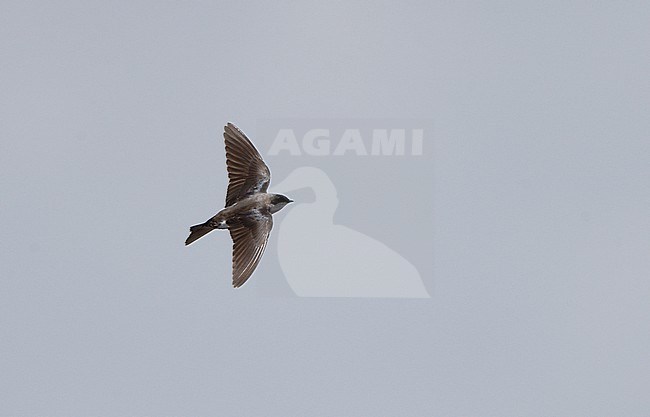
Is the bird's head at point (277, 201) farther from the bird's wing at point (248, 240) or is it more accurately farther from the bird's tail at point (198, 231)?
the bird's tail at point (198, 231)

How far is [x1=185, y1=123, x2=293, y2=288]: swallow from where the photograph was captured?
1970 centimetres

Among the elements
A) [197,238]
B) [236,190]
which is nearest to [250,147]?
[236,190]

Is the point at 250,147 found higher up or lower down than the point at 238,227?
higher up

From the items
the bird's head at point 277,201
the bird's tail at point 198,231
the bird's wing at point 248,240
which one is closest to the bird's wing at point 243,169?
the bird's head at point 277,201

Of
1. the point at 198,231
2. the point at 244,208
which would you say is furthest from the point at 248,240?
the point at 198,231

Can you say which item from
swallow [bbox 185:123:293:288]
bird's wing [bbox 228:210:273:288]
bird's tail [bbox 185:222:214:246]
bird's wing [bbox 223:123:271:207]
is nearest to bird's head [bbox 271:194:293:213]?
swallow [bbox 185:123:293:288]

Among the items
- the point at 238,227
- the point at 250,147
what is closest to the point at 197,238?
the point at 238,227

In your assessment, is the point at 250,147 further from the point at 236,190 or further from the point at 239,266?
the point at 239,266

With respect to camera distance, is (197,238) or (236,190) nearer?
(197,238)

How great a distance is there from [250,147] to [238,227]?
1.84 m

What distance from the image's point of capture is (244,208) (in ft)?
66.6

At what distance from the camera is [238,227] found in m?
20.1

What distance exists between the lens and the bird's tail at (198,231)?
19438 mm

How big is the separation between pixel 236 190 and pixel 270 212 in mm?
1028
